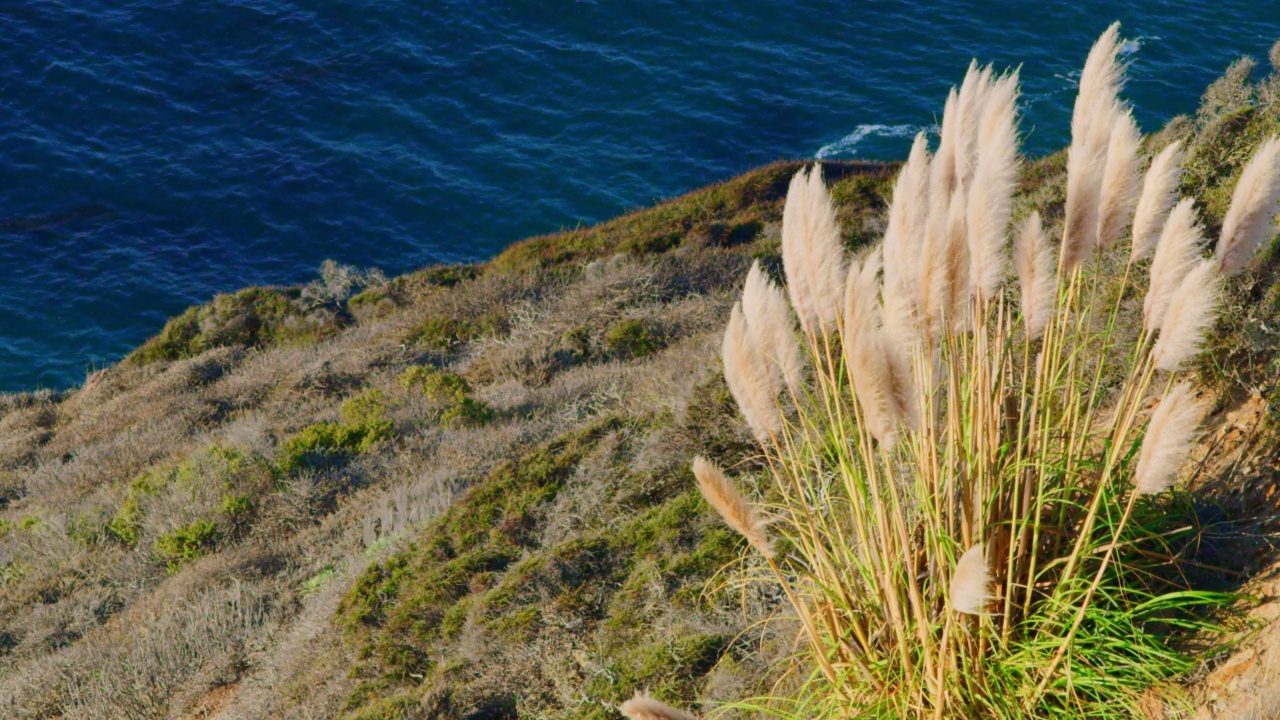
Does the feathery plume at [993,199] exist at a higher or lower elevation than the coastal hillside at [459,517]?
higher

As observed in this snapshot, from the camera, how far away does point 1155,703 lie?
3.36 metres

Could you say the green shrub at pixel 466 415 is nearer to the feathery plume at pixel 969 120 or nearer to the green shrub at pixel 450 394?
the green shrub at pixel 450 394

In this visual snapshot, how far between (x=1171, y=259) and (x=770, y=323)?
4.02 ft

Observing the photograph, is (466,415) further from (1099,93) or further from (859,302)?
(1099,93)

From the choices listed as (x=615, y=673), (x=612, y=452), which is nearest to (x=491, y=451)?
(x=612, y=452)

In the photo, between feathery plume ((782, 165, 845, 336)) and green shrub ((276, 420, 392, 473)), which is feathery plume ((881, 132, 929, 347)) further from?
green shrub ((276, 420, 392, 473))

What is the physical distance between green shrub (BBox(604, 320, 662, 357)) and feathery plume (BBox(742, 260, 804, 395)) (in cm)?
643

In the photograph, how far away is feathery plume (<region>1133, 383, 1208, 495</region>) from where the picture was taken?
2.68 metres

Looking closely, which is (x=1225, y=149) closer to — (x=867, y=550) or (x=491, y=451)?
(x=867, y=550)

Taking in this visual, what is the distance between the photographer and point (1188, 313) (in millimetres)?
2812

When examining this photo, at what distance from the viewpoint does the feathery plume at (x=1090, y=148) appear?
3.19 meters

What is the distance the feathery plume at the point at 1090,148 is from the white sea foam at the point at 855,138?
1807 centimetres

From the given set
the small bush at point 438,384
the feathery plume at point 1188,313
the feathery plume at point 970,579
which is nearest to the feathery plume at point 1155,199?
the feathery plume at point 1188,313

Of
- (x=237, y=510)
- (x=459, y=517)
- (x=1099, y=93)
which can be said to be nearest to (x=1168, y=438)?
(x=1099, y=93)
